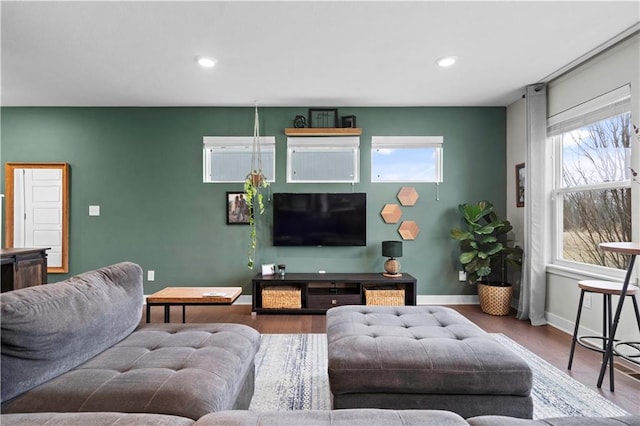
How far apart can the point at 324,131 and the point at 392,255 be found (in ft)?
5.72

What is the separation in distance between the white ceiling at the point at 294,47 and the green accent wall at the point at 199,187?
0.39 metres

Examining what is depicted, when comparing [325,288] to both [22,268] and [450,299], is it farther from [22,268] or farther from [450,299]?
[22,268]

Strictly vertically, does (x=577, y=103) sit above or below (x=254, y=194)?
above

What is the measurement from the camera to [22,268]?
322 centimetres

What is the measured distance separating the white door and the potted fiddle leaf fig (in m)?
5.05

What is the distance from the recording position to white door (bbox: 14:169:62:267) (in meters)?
4.15

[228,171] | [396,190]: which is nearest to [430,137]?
[396,190]

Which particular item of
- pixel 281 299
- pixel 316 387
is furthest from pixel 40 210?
pixel 316 387

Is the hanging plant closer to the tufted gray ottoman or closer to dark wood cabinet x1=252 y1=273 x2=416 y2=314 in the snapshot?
dark wood cabinet x1=252 y1=273 x2=416 y2=314

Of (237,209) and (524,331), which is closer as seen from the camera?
(524,331)

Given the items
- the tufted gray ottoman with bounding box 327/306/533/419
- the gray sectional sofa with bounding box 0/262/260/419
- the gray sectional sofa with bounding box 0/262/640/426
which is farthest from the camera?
the tufted gray ottoman with bounding box 327/306/533/419

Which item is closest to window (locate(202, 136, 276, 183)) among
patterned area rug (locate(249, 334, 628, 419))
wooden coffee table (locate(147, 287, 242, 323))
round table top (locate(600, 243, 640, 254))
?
wooden coffee table (locate(147, 287, 242, 323))

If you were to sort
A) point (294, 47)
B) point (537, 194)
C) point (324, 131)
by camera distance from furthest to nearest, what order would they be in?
1. point (324, 131)
2. point (537, 194)
3. point (294, 47)

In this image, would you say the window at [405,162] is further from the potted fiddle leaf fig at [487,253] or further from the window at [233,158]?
the window at [233,158]
